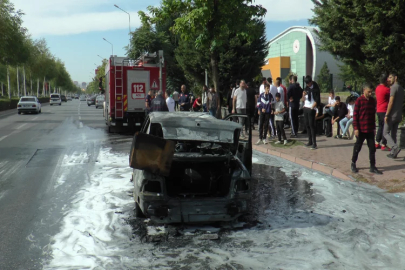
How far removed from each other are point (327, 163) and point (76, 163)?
19.3ft

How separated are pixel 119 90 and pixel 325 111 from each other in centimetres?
844

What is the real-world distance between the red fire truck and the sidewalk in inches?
274

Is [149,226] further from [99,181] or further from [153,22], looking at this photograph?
[153,22]

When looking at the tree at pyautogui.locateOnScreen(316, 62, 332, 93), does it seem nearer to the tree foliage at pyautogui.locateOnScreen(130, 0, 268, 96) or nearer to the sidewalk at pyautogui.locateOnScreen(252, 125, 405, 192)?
the tree foliage at pyautogui.locateOnScreen(130, 0, 268, 96)

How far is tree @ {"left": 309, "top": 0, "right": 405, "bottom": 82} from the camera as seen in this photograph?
41.3ft

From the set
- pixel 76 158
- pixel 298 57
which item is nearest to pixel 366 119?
pixel 76 158

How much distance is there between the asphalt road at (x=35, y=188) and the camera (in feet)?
15.7

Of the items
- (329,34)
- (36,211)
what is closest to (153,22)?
(329,34)

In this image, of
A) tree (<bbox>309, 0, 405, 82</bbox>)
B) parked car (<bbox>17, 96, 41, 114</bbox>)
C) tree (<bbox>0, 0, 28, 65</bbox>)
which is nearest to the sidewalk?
tree (<bbox>309, 0, 405, 82</bbox>)

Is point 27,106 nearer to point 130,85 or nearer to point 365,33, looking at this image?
point 130,85

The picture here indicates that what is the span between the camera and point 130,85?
18391 millimetres

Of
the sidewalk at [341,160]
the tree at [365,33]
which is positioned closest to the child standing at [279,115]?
the sidewalk at [341,160]

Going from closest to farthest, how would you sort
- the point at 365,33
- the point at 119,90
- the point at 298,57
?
the point at 365,33, the point at 119,90, the point at 298,57

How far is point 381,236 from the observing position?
17.2 ft
